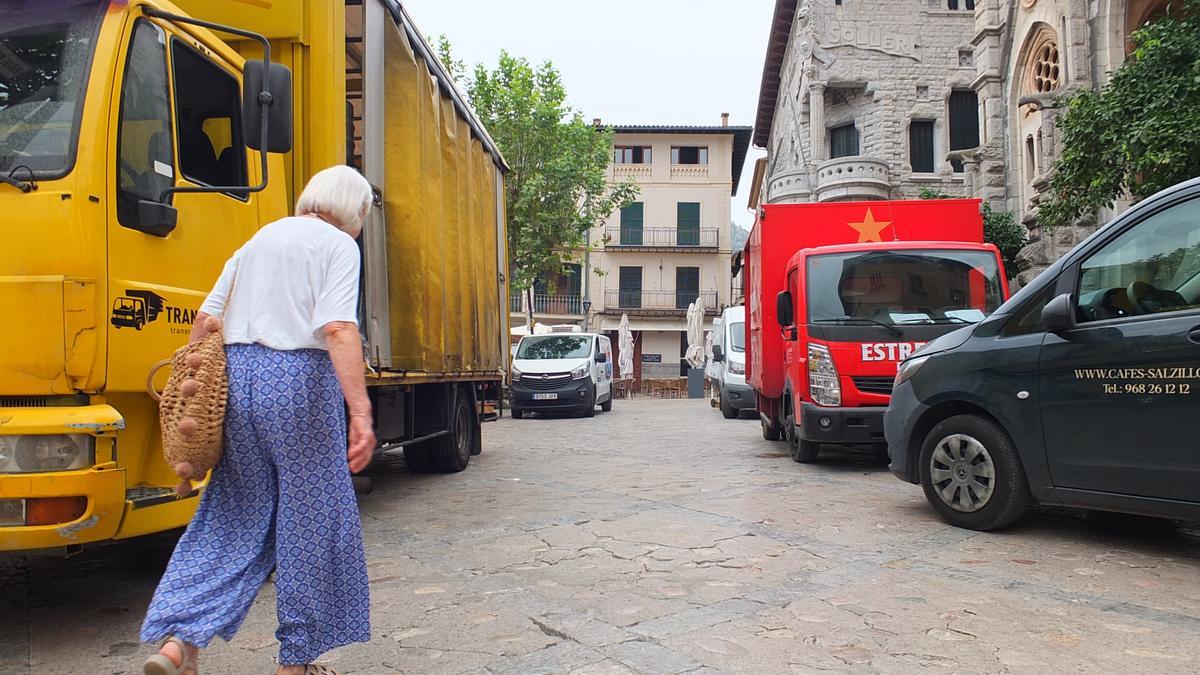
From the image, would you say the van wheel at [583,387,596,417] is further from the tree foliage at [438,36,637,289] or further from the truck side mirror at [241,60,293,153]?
the truck side mirror at [241,60,293,153]

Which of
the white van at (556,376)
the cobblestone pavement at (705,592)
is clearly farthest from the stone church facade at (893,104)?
the cobblestone pavement at (705,592)

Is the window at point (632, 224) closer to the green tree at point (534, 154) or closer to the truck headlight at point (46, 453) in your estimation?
the green tree at point (534, 154)

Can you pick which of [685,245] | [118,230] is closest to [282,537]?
[118,230]

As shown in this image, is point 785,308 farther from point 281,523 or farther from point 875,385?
point 281,523

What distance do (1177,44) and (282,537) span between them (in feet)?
35.8

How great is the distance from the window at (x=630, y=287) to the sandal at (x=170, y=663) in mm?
41706

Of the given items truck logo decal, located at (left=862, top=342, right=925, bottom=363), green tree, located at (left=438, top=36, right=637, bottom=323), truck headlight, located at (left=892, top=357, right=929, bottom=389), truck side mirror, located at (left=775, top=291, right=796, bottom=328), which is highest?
green tree, located at (left=438, top=36, right=637, bottom=323)

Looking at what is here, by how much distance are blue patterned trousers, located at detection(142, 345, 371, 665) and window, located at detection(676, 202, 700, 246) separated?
41947 millimetres

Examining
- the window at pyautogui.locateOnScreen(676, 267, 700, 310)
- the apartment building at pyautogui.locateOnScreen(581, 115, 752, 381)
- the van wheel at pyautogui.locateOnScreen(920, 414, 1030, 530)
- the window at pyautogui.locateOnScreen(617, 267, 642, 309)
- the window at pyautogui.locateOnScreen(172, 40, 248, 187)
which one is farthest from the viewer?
the window at pyautogui.locateOnScreen(676, 267, 700, 310)

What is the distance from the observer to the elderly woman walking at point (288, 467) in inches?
102

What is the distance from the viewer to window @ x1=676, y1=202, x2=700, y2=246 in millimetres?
43906

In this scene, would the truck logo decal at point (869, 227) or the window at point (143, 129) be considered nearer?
the window at point (143, 129)

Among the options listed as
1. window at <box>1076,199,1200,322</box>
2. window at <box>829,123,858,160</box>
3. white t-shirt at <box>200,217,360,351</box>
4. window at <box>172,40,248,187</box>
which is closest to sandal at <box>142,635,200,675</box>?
white t-shirt at <box>200,217,360,351</box>

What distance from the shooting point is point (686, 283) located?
4453 centimetres
